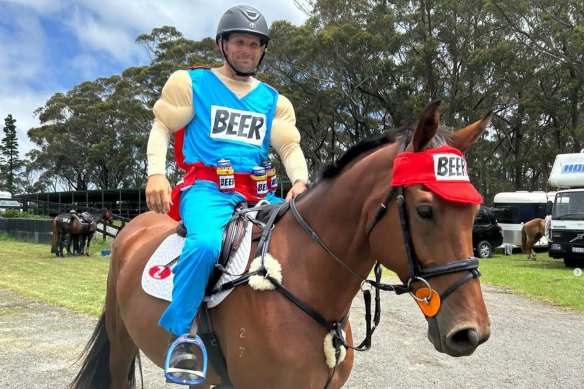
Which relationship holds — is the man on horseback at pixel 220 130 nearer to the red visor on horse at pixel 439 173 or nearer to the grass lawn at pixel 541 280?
the red visor on horse at pixel 439 173

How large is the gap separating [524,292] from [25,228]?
74.3ft

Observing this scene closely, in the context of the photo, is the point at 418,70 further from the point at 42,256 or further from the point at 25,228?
the point at 25,228

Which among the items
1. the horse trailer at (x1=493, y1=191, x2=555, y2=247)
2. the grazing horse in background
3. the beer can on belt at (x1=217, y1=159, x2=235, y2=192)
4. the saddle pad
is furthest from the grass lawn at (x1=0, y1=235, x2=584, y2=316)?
the beer can on belt at (x1=217, y1=159, x2=235, y2=192)

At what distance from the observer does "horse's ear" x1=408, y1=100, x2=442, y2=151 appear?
1.86m

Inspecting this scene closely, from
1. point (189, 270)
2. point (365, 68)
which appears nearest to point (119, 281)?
point (189, 270)

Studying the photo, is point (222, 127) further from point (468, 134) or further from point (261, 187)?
point (468, 134)

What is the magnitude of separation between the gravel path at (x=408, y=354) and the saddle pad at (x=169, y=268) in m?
2.59

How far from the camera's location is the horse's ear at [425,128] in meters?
1.86

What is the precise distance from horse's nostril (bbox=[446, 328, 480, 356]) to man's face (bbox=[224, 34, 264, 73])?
1.87 meters

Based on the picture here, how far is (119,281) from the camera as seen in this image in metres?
3.40

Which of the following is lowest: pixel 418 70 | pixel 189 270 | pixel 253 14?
pixel 189 270

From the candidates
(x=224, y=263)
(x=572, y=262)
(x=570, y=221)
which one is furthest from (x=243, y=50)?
(x=572, y=262)

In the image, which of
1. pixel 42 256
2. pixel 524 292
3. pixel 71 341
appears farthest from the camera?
pixel 42 256

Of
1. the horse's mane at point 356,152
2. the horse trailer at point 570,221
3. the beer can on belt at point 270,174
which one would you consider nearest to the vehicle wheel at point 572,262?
the horse trailer at point 570,221
